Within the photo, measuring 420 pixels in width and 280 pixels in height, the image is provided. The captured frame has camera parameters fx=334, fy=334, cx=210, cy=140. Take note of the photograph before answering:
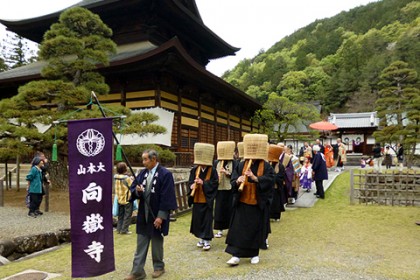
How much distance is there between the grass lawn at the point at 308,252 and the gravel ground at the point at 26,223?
94cm

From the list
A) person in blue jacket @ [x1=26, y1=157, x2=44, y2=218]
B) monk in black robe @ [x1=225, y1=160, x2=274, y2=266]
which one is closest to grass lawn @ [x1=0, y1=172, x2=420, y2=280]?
monk in black robe @ [x1=225, y1=160, x2=274, y2=266]

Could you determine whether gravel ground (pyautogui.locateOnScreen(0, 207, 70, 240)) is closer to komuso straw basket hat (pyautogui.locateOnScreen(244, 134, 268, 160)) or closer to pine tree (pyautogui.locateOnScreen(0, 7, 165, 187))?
pine tree (pyautogui.locateOnScreen(0, 7, 165, 187))

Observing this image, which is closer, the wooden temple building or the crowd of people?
the crowd of people

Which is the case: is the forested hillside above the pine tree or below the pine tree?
above

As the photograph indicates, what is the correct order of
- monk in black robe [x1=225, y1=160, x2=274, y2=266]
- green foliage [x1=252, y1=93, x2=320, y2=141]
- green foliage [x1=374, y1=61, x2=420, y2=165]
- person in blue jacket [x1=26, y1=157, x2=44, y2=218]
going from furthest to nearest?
green foliage [x1=252, y1=93, x2=320, y2=141], green foliage [x1=374, y1=61, x2=420, y2=165], person in blue jacket [x1=26, y1=157, x2=44, y2=218], monk in black robe [x1=225, y1=160, x2=274, y2=266]

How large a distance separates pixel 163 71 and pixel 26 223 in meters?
7.09

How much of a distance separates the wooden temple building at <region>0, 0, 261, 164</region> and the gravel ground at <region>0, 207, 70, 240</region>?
551 cm

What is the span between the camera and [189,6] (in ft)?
61.6

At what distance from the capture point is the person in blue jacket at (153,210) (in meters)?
4.30

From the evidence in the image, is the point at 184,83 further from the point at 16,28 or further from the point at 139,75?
the point at 16,28

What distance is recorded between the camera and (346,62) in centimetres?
6172

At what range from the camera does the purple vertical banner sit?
12.6 ft

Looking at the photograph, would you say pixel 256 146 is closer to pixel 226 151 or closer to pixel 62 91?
pixel 226 151

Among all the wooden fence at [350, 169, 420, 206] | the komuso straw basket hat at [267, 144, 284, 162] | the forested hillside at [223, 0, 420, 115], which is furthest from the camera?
A: the forested hillside at [223, 0, 420, 115]
